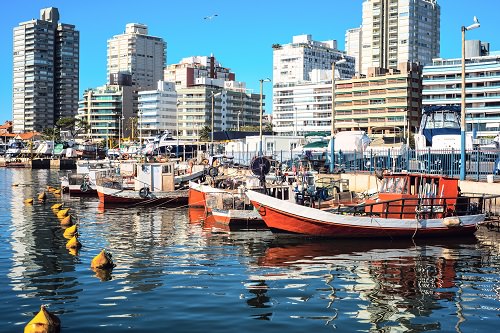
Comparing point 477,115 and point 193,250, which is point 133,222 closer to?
point 193,250

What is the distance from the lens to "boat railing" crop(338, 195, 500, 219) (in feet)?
89.1

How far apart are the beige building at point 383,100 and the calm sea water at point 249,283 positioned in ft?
405

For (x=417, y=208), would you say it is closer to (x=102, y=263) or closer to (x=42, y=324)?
(x=102, y=263)

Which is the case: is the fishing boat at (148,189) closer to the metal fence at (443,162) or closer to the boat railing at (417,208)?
the metal fence at (443,162)

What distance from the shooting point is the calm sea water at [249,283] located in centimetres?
1517

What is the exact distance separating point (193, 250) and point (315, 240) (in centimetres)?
553

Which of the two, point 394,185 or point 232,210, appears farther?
point 232,210

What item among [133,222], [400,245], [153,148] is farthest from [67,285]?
[153,148]

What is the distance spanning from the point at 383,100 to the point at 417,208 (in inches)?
5089

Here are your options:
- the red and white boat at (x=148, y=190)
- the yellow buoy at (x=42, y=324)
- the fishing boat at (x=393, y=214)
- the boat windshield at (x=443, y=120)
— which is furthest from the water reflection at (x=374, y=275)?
the boat windshield at (x=443, y=120)

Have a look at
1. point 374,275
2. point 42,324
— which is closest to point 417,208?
point 374,275

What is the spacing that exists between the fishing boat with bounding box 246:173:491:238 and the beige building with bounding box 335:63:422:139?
11947 centimetres

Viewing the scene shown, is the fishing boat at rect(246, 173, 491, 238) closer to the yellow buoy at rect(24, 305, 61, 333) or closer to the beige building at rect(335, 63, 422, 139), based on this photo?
the yellow buoy at rect(24, 305, 61, 333)

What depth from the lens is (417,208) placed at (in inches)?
1084
